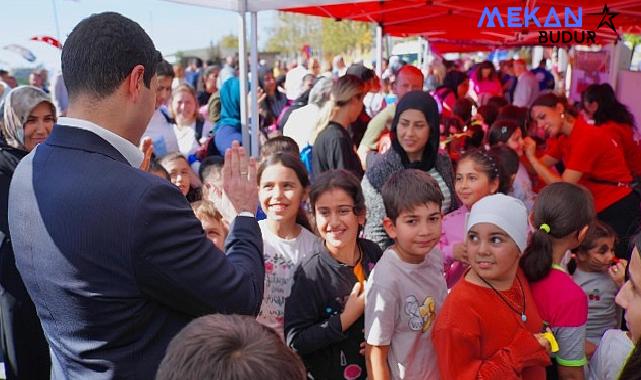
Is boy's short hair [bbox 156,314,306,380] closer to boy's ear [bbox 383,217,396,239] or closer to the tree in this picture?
boy's ear [bbox 383,217,396,239]

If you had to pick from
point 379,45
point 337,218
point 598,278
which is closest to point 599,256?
point 598,278

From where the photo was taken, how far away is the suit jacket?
3.88ft

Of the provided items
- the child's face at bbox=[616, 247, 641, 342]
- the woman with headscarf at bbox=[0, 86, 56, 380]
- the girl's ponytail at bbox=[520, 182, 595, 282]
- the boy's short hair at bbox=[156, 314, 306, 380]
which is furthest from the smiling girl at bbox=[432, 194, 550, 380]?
the woman with headscarf at bbox=[0, 86, 56, 380]

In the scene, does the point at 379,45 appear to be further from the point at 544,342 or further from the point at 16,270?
the point at 544,342

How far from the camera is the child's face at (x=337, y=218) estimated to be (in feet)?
7.55

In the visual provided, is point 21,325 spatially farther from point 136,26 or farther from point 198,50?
point 198,50

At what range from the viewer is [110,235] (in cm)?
117

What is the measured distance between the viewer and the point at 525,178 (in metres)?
3.96

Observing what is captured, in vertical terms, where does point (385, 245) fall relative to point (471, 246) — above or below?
below

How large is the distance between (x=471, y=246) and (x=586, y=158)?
2.27 metres

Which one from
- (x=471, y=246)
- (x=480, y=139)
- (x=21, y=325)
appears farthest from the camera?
(x=480, y=139)

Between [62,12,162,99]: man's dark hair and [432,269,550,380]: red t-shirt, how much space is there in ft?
3.95

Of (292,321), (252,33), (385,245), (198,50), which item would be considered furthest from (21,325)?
(198,50)

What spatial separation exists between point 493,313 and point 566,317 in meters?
0.36
